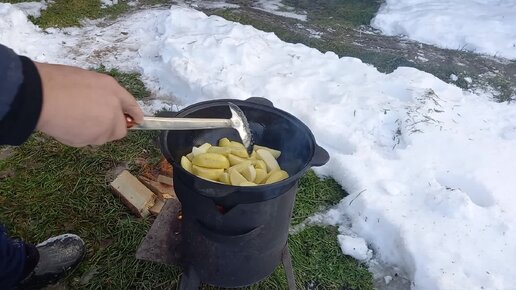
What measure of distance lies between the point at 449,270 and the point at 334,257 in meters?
0.69

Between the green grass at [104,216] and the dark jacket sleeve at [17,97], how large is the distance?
4.90 ft

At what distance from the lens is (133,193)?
316 centimetres

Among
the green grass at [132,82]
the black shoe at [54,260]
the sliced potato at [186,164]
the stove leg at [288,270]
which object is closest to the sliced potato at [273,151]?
the sliced potato at [186,164]

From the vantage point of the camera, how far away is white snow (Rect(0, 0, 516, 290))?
2967 mm

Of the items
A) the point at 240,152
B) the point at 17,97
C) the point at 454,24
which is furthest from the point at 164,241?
the point at 454,24

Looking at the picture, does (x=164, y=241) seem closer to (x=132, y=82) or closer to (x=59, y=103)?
(x=59, y=103)

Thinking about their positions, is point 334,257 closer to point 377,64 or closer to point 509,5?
point 377,64

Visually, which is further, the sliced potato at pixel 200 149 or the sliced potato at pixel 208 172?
the sliced potato at pixel 200 149

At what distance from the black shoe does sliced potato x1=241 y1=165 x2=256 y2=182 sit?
131 centimetres

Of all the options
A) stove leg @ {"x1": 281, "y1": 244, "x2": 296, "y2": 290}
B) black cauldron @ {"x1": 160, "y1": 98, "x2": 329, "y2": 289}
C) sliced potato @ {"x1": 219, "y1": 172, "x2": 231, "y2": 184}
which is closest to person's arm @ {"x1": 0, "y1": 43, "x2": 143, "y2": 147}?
black cauldron @ {"x1": 160, "y1": 98, "x2": 329, "y2": 289}

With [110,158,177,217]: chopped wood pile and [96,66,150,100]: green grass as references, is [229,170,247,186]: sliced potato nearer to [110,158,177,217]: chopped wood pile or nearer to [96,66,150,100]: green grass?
[110,158,177,217]: chopped wood pile

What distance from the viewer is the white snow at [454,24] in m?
5.73

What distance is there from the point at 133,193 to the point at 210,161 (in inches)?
47.7

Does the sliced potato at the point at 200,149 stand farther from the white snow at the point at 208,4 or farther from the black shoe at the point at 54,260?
the white snow at the point at 208,4
